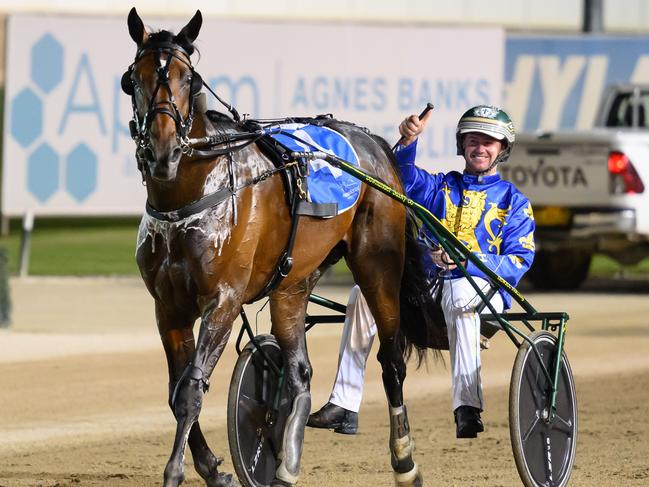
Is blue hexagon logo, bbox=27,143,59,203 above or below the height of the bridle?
below

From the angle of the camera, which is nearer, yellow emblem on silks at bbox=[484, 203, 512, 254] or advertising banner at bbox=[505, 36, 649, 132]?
yellow emblem on silks at bbox=[484, 203, 512, 254]

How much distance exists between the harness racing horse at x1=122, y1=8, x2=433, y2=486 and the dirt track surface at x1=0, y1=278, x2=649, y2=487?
635 millimetres

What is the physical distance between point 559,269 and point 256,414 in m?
9.55

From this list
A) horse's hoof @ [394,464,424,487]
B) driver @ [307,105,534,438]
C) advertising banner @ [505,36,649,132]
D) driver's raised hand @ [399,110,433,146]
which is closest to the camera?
driver @ [307,105,534,438]

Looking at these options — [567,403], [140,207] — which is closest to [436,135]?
[140,207]

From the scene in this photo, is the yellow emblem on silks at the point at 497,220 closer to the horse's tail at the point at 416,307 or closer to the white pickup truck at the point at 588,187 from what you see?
the horse's tail at the point at 416,307

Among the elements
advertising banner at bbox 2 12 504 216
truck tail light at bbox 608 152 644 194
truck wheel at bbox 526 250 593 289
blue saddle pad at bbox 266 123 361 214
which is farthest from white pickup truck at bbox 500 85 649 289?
blue saddle pad at bbox 266 123 361 214

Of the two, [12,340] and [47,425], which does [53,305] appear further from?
→ [47,425]

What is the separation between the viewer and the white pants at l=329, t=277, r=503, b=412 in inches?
250

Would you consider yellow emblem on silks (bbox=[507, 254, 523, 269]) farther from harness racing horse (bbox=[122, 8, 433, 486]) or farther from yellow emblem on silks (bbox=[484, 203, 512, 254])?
harness racing horse (bbox=[122, 8, 433, 486])

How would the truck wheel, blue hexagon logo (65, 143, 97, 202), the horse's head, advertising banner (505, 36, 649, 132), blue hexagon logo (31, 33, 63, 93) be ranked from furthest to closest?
advertising banner (505, 36, 649, 132)
blue hexagon logo (31, 33, 63, 93)
blue hexagon logo (65, 143, 97, 202)
the truck wheel
the horse's head

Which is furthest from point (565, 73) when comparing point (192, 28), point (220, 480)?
point (192, 28)

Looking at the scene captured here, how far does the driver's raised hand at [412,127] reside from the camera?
6789mm

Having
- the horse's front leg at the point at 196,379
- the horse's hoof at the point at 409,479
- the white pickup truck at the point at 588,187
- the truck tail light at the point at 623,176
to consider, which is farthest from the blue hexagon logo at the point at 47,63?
the horse's front leg at the point at 196,379
